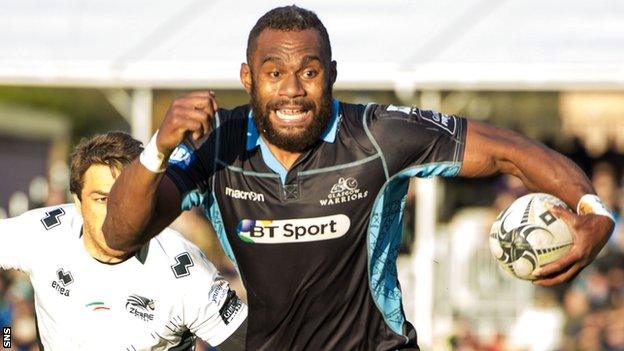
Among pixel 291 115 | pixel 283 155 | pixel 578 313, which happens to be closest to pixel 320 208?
pixel 283 155

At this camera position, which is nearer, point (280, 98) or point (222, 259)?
point (280, 98)

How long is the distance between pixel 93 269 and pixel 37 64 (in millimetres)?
8312

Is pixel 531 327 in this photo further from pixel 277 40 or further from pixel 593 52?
pixel 277 40

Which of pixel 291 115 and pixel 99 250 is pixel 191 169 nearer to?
pixel 291 115

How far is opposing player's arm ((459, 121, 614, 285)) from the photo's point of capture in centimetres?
562

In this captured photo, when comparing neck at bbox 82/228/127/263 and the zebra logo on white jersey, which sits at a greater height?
neck at bbox 82/228/127/263

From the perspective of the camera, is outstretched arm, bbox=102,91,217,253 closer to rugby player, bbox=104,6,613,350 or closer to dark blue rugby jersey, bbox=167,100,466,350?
rugby player, bbox=104,6,613,350

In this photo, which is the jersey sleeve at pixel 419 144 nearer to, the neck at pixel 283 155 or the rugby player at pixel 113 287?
the neck at pixel 283 155

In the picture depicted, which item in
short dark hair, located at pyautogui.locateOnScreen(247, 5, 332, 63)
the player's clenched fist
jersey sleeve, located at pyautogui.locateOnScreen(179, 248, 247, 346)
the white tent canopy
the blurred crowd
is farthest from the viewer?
the white tent canopy

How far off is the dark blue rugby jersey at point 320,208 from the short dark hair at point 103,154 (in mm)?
1195

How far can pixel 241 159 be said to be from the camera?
6105 millimetres

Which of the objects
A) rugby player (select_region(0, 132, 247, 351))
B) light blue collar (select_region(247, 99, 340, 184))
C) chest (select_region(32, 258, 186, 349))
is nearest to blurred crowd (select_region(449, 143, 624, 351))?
→ rugby player (select_region(0, 132, 247, 351))

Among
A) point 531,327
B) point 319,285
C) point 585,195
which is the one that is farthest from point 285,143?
point 531,327

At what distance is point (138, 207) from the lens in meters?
5.66
